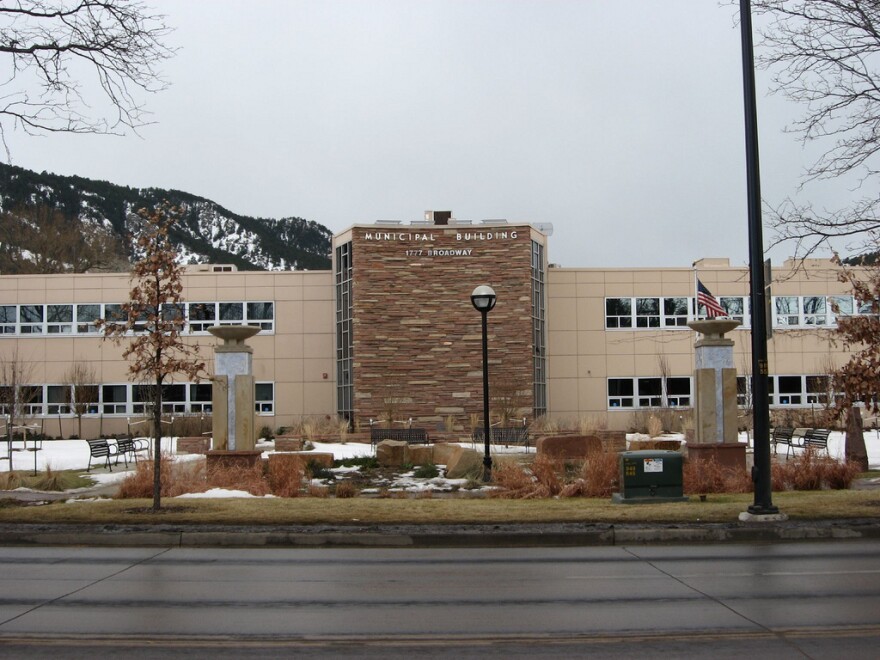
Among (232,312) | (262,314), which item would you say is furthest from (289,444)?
(232,312)

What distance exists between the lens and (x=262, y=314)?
44.8 metres

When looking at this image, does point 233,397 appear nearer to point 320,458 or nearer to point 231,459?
point 231,459

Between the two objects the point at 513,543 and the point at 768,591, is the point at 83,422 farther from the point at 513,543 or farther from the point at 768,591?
the point at 768,591

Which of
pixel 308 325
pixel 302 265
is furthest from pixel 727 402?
pixel 302 265

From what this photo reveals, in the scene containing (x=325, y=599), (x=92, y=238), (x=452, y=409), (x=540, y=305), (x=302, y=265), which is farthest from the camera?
(x=302, y=265)

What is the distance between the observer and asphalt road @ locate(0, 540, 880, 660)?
724 centimetres

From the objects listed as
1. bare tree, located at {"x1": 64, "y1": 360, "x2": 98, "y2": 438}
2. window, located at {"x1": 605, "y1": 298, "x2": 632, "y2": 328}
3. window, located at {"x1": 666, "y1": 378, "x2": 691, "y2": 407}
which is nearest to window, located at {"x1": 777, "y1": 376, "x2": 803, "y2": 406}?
→ window, located at {"x1": 666, "y1": 378, "x2": 691, "y2": 407}

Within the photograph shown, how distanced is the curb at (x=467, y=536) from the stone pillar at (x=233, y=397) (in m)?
8.33

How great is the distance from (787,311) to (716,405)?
86.3 feet

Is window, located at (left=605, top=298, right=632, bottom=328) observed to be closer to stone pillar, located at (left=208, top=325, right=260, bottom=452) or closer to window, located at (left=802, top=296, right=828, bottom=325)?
window, located at (left=802, top=296, right=828, bottom=325)

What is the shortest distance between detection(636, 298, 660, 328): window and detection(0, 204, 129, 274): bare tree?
125ft

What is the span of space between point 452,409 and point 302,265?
110847 millimetres

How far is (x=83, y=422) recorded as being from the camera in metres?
44.3

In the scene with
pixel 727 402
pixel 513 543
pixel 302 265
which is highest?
pixel 302 265
